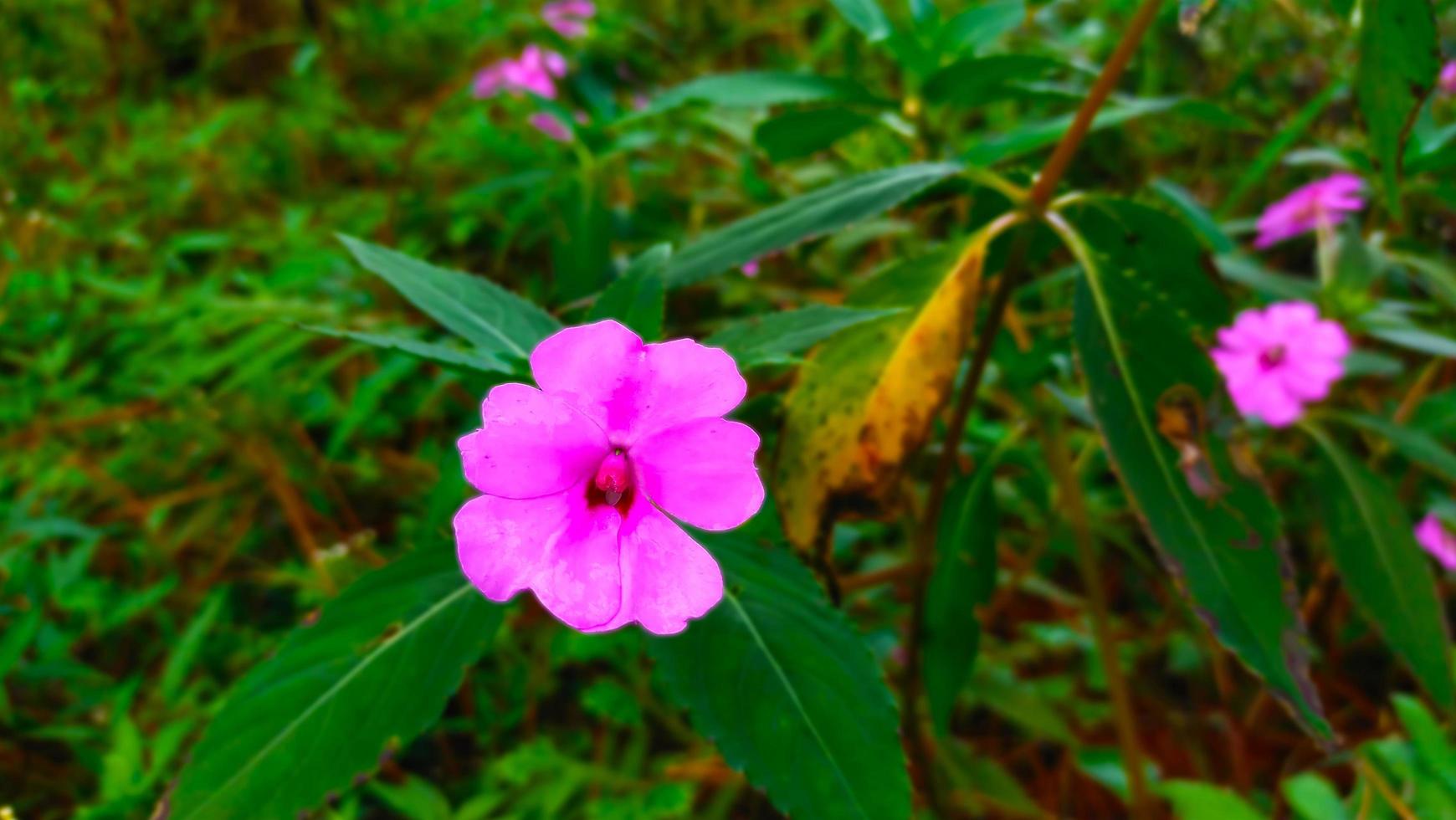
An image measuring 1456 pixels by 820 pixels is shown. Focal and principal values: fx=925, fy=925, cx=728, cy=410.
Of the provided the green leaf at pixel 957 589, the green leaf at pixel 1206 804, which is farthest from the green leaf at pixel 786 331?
the green leaf at pixel 1206 804

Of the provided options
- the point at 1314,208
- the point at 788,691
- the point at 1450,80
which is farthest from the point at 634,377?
the point at 1450,80

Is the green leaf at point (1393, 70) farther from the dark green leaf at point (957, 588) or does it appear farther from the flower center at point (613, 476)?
the flower center at point (613, 476)

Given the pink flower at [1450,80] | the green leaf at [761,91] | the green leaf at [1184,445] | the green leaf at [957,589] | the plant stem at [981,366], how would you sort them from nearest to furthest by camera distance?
the green leaf at [1184,445], the plant stem at [981,366], the green leaf at [957,589], the green leaf at [761,91], the pink flower at [1450,80]

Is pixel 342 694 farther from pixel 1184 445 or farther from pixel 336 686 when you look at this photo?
pixel 1184 445

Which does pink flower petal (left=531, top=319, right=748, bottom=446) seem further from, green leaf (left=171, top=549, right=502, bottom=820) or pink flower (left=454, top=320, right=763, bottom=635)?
green leaf (left=171, top=549, right=502, bottom=820)

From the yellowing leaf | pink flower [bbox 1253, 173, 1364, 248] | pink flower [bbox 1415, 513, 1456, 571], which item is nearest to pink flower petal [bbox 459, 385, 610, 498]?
the yellowing leaf

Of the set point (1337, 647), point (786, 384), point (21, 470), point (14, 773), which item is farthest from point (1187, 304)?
point (21, 470)

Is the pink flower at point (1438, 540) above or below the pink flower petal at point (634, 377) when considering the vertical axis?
below

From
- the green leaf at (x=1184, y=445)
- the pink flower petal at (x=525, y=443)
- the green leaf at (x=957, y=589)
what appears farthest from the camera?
the green leaf at (x=957, y=589)
